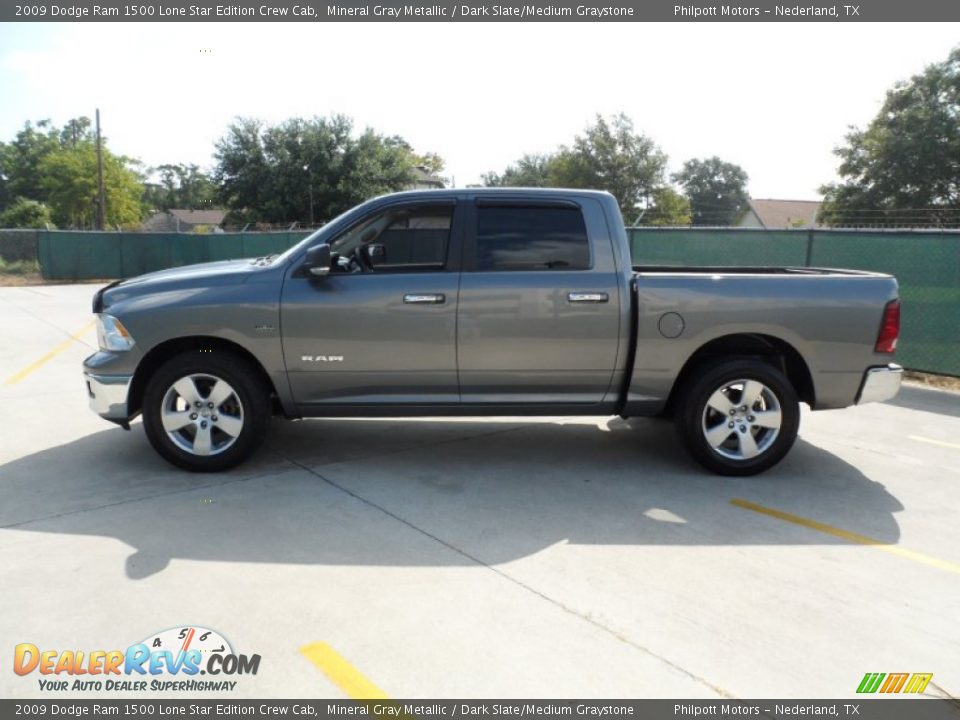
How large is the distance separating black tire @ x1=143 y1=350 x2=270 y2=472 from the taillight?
436 cm

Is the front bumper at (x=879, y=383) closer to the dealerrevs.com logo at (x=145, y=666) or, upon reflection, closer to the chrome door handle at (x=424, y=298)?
the chrome door handle at (x=424, y=298)

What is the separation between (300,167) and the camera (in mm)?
40562

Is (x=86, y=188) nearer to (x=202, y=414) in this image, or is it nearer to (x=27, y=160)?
(x=27, y=160)

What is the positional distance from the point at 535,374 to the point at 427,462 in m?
1.11

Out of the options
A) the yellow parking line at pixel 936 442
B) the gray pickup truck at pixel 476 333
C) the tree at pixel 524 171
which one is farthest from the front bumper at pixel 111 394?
the tree at pixel 524 171

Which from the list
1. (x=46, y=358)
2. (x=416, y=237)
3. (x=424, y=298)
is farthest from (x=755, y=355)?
(x=46, y=358)

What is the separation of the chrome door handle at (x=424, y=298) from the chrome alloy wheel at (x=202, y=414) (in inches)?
54.4

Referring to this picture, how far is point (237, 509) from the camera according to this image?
4.66 m

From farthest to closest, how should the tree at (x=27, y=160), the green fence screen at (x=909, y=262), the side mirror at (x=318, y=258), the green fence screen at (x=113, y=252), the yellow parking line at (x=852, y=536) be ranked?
the tree at (x=27, y=160) → the green fence screen at (x=113, y=252) → the green fence screen at (x=909, y=262) → the side mirror at (x=318, y=258) → the yellow parking line at (x=852, y=536)

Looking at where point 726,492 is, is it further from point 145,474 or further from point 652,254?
point 652,254

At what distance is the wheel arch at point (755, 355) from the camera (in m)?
5.41

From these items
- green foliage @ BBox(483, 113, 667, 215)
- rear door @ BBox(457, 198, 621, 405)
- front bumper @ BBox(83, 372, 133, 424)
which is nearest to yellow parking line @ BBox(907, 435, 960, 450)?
rear door @ BBox(457, 198, 621, 405)

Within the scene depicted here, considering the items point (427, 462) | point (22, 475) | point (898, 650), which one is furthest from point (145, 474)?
point (898, 650)

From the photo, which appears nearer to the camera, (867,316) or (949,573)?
(949,573)
